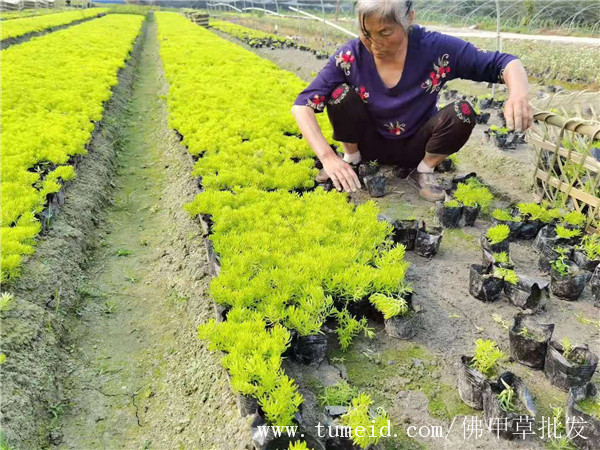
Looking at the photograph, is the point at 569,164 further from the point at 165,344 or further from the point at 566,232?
the point at 165,344

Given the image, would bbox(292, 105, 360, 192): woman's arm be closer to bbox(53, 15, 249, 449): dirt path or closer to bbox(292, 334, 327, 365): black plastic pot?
bbox(292, 334, 327, 365): black plastic pot

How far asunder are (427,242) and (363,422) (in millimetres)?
2112

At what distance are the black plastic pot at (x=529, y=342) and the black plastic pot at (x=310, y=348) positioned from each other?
121 centimetres

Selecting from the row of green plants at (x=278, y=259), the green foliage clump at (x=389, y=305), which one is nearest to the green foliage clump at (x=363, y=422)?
the row of green plants at (x=278, y=259)

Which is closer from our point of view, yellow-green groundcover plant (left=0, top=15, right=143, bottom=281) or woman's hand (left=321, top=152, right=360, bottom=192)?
woman's hand (left=321, top=152, right=360, bottom=192)

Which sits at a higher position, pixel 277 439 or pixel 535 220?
pixel 535 220

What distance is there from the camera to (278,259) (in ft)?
11.5

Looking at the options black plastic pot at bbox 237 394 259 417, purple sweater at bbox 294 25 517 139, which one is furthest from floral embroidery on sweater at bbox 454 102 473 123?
black plastic pot at bbox 237 394 259 417

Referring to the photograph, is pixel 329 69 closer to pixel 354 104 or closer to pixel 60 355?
pixel 354 104

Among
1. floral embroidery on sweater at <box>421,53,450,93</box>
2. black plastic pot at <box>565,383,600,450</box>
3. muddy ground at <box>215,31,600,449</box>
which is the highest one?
floral embroidery on sweater at <box>421,53,450,93</box>

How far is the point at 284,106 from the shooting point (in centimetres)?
816

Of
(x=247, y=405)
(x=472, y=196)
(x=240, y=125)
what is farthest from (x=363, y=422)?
(x=240, y=125)

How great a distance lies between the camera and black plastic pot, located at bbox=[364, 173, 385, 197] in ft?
16.5

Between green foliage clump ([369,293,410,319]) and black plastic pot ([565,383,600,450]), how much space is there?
106 centimetres
